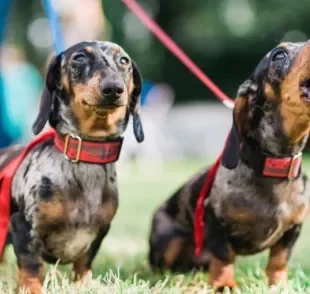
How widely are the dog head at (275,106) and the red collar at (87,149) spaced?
25.9 inches

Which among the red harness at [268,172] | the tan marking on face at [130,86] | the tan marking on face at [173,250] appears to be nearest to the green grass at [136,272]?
the tan marking on face at [173,250]

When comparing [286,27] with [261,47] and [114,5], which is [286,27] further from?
[114,5]

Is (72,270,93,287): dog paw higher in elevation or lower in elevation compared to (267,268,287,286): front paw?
lower

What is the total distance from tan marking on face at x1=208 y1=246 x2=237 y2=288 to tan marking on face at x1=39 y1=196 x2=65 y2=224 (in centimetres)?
86

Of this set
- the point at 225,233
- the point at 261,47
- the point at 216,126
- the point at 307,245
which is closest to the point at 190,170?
the point at 216,126

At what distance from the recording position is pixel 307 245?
18.3 ft

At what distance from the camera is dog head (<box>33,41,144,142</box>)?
11.6 feet

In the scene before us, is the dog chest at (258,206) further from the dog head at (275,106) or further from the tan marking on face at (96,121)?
the tan marking on face at (96,121)

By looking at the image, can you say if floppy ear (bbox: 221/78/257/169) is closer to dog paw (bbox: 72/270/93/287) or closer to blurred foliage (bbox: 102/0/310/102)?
dog paw (bbox: 72/270/93/287)

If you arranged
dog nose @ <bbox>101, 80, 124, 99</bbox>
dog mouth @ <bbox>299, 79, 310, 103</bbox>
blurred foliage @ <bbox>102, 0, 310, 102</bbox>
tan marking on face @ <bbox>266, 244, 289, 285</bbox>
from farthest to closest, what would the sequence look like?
blurred foliage @ <bbox>102, 0, 310, 102</bbox> → tan marking on face @ <bbox>266, 244, 289, 285</bbox> → dog mouth @ <bbox>299, 79, 310, 103</bbox> → dog nose @ <bbox>101, 80, 124, 99</bbox>

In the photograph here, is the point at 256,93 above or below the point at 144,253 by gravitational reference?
above

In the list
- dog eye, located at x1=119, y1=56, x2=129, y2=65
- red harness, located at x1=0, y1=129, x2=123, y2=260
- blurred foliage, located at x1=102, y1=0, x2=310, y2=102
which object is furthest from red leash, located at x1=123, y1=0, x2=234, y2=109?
blurred foliage, located at x1=102, y1=0, x2=310, y2=102

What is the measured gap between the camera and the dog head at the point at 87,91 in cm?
352

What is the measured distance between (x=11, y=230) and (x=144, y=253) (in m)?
1.65
